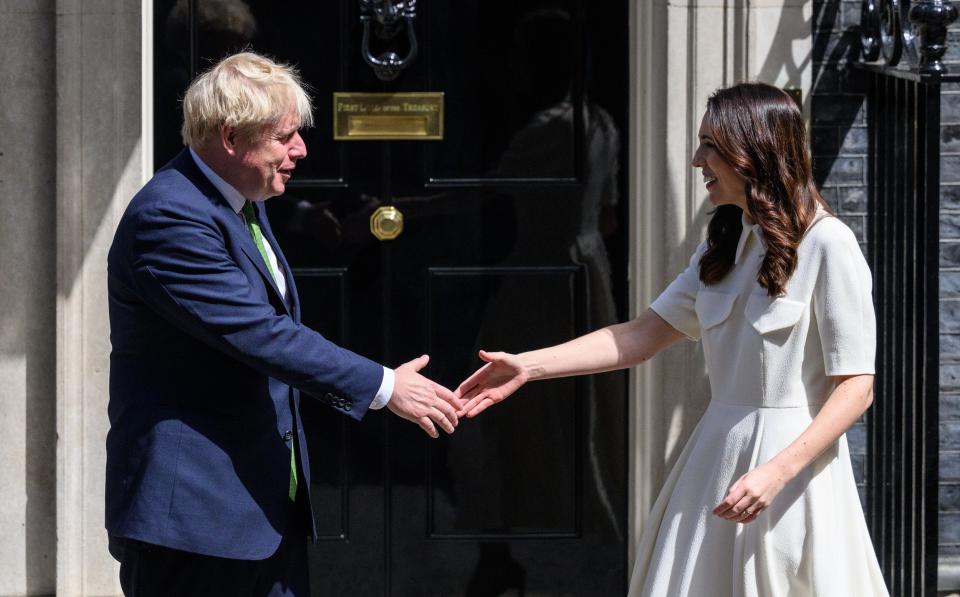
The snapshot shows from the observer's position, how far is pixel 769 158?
329 cm

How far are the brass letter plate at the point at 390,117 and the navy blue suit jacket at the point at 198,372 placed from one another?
1.79 meters

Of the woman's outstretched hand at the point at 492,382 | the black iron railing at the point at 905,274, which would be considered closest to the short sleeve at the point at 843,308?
the woman's outstretched hand at the point at 492,382

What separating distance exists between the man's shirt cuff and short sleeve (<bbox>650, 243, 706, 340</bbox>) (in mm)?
765

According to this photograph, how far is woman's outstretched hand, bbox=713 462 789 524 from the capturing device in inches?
122

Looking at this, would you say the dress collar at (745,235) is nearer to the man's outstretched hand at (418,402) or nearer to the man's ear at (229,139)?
the man's outstretched hand at (418,402)

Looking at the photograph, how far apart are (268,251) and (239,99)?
0.45m

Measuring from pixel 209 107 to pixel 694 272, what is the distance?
1273mm

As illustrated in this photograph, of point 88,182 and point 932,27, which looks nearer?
point 932,27

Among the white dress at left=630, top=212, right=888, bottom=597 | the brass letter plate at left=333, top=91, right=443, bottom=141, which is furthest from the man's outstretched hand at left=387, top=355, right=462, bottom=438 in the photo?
the brass letter plate at left=333, top=91, right=443, bottom=141

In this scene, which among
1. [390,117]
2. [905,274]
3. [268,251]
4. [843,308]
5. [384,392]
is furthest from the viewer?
[390,117]

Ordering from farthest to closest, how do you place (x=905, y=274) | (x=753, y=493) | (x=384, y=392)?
(x=905, y=274)
(x=384, y=392)
(x=753, y=493)

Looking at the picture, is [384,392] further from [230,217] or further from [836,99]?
[836,99]

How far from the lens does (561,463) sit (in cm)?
521

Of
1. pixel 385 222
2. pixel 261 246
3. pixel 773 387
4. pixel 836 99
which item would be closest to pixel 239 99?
pixel 261 246
